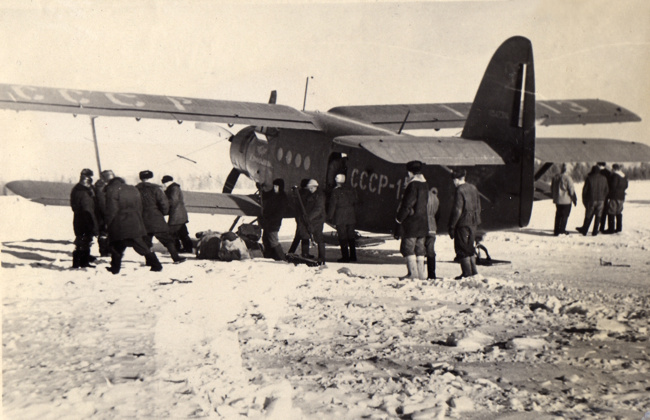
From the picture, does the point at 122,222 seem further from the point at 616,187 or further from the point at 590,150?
the point at 616,187

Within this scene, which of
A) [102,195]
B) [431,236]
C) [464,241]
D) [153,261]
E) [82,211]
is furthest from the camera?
[82,211]

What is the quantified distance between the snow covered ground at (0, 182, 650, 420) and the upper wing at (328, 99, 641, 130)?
442 centimetres

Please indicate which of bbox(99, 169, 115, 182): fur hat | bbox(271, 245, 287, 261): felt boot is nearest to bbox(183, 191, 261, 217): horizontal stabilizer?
bbox(271, 245, 287, 261): felt boot

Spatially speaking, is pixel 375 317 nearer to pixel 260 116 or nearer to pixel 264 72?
pixel 260 116

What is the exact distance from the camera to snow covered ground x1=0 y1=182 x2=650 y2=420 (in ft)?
15.0

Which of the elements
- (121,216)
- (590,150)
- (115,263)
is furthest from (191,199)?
(590,150)

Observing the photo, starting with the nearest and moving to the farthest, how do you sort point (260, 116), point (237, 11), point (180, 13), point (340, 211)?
1. point (180, 13)
2. point (237, 11)
3. point (340, 211)
4. point (260, 116)

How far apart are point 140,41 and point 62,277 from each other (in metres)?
4.03

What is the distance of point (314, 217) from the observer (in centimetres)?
1059

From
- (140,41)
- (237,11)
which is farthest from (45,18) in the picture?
(237,11)

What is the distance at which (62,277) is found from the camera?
30.6 ft

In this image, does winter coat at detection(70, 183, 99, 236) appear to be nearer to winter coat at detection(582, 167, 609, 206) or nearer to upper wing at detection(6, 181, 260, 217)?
upper wing at detection(6, 181, 260, 217)

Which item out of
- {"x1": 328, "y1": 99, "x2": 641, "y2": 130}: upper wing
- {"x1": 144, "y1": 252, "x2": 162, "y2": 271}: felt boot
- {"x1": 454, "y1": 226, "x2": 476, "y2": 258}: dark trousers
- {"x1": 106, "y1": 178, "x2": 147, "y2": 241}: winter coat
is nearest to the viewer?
{"x1": 454, "y1": 226, "x2": 476, "y2": 258}: dark trousers

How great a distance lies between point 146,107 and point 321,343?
6.92 m
